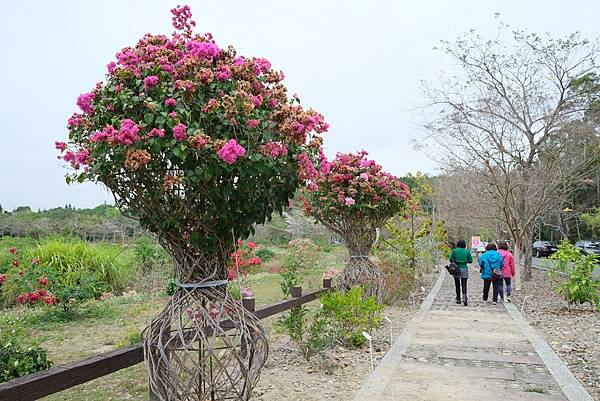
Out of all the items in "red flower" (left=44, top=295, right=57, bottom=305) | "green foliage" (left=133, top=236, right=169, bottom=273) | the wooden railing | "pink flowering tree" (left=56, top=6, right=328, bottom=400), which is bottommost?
"red flower" (left=44, top=295, right=57, bottom=305)

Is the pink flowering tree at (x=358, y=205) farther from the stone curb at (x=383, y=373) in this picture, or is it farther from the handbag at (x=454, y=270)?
the handbag at (x=454, y=270)

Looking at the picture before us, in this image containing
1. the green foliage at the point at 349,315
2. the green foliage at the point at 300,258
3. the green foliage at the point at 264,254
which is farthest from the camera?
the green foliage at the point at 264,254

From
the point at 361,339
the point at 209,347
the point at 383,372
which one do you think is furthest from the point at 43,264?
the point at 209,347

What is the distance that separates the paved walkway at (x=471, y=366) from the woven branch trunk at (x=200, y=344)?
146 centimetres

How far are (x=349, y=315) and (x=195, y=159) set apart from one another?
3.55m

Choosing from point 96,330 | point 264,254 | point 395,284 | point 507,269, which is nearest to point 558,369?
point 395,284

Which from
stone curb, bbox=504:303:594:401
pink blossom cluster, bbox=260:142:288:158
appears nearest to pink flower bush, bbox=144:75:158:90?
pink blossom cluster, bbox=260:142:288:158

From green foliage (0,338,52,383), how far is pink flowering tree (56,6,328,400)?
1.31 meters

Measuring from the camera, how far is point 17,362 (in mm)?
3900

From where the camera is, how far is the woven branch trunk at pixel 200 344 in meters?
3.19

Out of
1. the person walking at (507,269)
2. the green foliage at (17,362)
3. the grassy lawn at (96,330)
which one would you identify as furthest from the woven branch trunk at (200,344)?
the person walking at (507,269)

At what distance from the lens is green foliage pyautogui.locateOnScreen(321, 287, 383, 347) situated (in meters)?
5.93

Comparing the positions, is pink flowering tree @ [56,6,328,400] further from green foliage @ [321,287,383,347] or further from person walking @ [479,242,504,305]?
person walking @ [479,242,504,305]

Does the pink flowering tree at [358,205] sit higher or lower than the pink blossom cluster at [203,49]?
lower
